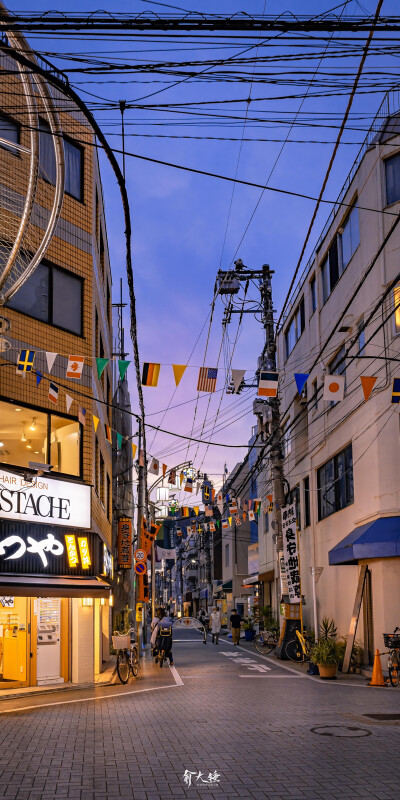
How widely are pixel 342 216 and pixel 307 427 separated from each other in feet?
35.8

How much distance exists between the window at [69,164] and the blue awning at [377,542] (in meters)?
12.8

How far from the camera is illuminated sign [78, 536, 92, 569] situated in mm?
21819

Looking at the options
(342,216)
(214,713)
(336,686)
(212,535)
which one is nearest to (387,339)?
(342,216)

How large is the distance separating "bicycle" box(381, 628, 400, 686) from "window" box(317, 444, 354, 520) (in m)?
7.05

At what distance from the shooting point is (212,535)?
89688mm

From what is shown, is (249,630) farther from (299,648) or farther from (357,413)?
(357,413)

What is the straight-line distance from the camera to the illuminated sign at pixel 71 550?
837 inches

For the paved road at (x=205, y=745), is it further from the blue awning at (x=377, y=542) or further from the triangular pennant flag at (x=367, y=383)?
the triangular pennant flag at (x=367, y=383)

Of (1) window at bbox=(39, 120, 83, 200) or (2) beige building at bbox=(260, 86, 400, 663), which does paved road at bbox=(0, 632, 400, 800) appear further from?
(1) window at bbox=(39, 120, 83, 200)

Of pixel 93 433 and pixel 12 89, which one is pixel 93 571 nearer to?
pixel 93 433

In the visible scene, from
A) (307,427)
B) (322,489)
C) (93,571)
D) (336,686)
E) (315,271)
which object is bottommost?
(336,686)

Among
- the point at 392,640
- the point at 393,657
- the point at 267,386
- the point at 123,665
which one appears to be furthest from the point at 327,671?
the point at 267,386

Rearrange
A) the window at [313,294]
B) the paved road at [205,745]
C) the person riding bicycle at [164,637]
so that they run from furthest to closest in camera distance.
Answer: the window at [313,294], the person riding bicycle at [164,637], the paved road at [205,745]

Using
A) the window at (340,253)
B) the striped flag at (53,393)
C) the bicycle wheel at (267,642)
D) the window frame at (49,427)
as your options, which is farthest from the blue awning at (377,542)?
the bicycle wheel at (267,642)
